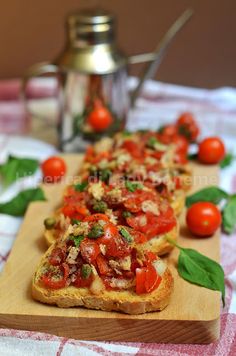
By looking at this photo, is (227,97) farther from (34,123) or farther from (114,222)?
(114,222)

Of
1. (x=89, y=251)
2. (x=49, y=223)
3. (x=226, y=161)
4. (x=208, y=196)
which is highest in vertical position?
(x=89, y=251)

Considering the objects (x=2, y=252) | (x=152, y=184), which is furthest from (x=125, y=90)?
(x=2, y=252)

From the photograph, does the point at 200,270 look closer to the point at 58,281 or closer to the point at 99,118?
the point at 58,281

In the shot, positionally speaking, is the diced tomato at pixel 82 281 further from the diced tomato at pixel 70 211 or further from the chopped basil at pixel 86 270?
the diced tomato at pixel 70 211

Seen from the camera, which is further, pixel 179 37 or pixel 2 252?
pixel 179 37

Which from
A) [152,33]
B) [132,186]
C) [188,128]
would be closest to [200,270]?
[132,186]

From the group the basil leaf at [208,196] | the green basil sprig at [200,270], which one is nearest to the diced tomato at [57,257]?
the green basil sprig at [200,270]
